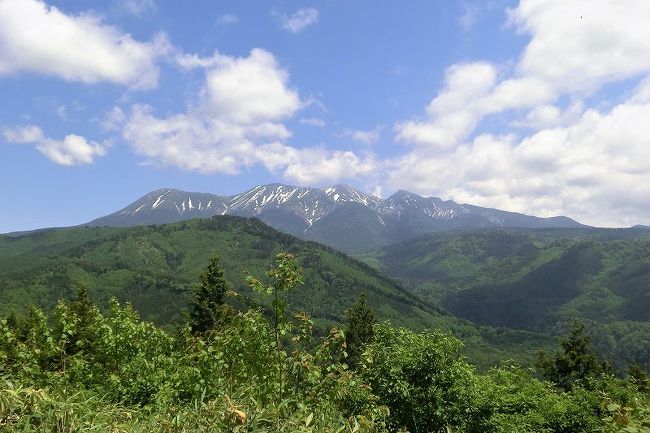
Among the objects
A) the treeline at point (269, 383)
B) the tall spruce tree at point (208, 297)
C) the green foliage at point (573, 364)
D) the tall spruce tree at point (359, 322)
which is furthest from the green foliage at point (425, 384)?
the tall spruce tree at point (359, 322)

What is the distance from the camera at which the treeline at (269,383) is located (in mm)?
5766

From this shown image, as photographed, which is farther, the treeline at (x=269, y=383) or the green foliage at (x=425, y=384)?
the green foliage at (x=425, y=384)

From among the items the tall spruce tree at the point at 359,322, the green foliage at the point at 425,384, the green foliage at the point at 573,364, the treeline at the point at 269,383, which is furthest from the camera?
the tall spruce tree at the point at 359,322

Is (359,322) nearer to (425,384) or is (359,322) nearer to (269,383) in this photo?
(425,384)

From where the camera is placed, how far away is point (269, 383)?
Result: 9.59 metres

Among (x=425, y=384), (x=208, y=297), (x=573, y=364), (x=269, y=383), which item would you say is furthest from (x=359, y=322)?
(x=269, y=383)

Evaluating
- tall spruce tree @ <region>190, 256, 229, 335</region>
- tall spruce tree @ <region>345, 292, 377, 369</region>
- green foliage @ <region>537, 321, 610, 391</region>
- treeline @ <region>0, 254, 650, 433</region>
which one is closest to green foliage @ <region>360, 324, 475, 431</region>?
treeline @ <region>0, 254, 650, 433</region>

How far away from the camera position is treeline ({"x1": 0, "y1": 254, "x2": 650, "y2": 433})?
5766 millimetres

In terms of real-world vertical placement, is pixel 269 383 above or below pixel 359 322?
above

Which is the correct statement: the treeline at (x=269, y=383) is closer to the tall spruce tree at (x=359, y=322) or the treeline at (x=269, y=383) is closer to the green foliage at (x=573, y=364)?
the green foliage at (x=573, y=364)

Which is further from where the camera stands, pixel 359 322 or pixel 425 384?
pixel 359 322

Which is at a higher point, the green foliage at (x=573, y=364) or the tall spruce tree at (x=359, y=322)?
the tall spruce tree at (x=359, y=322)

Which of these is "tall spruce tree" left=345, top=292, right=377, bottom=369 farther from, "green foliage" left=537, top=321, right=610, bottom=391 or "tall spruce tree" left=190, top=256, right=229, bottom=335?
"green foliage" left=537, top=321, right=610, bottom=391

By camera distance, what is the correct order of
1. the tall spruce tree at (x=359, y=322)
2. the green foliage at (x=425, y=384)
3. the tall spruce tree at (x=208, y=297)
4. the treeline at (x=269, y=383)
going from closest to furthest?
the treeline at (x=269, y=383) < the green foliage at (x=425, y=384) < the tall spruce tree at (x=208, y=297) < the tall spruce tree at (x=359, y=322)
